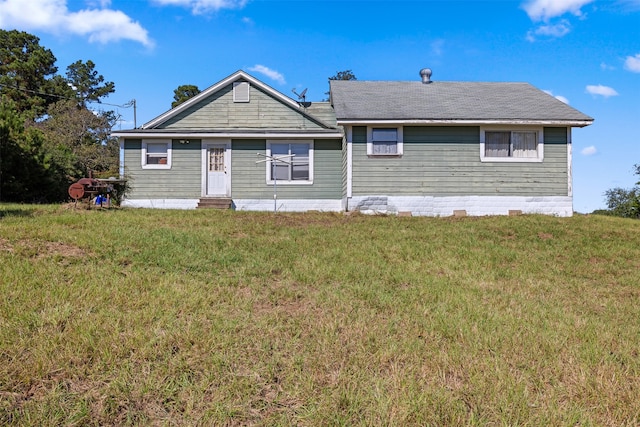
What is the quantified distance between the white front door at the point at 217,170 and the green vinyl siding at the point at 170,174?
1.09 ft

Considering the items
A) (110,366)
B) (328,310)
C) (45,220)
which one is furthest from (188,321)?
(45,220)

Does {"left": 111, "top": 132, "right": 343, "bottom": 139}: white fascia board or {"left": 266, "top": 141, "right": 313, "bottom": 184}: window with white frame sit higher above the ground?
{"left": 111, "top": 132, "right": 343, "bottom": 139}: white fascia board

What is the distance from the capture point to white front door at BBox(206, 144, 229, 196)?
15.8 m

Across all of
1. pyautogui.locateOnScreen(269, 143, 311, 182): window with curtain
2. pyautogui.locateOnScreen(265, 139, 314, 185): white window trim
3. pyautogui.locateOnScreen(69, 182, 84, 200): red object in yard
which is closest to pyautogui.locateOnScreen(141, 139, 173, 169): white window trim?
pyautogui.locateOnScreen(265, 139, 314, 185): white window trim

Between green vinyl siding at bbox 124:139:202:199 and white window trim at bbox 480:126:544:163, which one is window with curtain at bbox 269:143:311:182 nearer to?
green vinyl siding at bbox 124:139:202:199

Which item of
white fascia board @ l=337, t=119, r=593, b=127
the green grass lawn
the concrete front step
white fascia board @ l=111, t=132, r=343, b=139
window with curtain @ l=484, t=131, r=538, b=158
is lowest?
the green grass lawn

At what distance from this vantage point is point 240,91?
54.3ft

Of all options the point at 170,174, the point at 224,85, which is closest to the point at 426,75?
the point at 224,85

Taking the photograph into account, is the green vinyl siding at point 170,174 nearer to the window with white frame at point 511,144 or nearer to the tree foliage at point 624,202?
the window with white frame at point 511,144

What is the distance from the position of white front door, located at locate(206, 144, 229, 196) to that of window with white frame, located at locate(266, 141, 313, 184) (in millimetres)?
1652

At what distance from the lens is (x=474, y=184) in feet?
46.6

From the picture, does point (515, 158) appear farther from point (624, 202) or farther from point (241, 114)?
point (624, 202)

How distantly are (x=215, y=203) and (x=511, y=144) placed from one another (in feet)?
35.3

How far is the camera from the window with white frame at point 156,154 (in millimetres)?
15695
